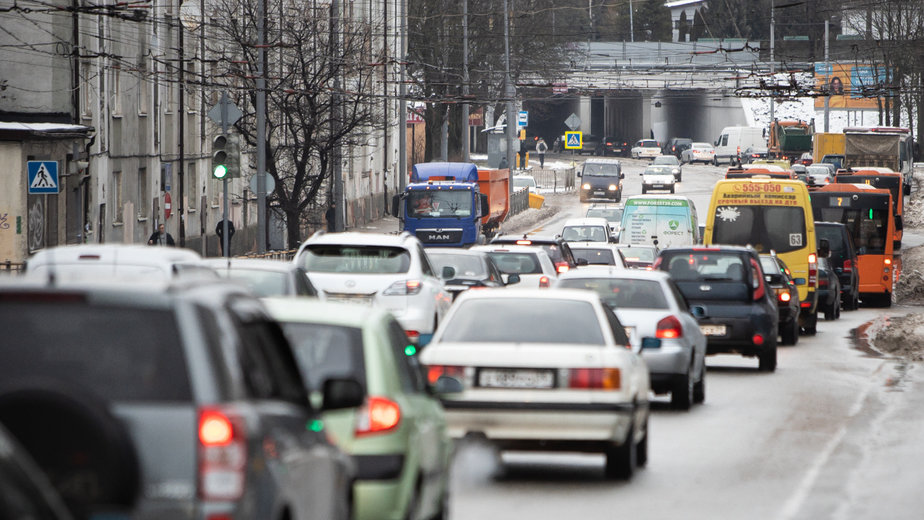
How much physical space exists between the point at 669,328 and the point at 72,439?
11.6m

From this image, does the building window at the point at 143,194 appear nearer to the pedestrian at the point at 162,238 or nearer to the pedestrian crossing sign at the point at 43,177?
the pedestrian at the point at 162,238

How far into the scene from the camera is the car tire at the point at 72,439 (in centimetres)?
464

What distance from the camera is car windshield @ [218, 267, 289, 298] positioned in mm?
14547

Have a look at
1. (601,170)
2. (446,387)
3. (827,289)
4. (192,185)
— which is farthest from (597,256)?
(601,170)

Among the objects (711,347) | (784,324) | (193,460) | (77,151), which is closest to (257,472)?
(193,460)

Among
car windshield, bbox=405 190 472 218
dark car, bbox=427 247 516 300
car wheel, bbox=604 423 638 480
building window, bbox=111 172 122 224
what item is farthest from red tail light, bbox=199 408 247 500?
car windshield, bbox=405 190 472 218

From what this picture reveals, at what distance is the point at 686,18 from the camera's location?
500 feet

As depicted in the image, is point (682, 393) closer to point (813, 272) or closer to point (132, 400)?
point (132, 400)

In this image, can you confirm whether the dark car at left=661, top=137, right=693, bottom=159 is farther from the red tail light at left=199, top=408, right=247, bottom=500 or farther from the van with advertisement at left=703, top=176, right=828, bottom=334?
the red tail light at left=199, top=408, right=247, bottom=500

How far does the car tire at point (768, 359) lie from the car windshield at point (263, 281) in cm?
833

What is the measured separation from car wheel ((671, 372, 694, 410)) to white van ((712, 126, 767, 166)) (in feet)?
→ 292

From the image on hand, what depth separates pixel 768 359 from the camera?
21.1 meters

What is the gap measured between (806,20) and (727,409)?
11102 cm

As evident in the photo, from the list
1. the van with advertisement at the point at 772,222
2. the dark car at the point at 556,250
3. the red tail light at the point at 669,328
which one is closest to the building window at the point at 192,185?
the dark car at the point at 556,250
